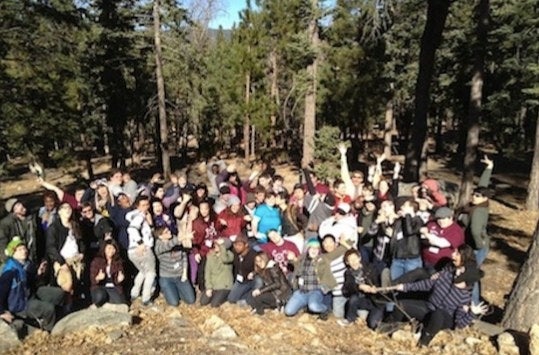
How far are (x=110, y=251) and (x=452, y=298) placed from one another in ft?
16.3

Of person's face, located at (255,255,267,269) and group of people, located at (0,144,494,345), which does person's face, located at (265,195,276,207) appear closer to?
group of people, located at (0,144,494,345)

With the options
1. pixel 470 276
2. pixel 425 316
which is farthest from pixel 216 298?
pixel 470 276

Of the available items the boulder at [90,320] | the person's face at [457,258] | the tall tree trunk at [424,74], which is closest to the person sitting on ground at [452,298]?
the person's face at [457,258]

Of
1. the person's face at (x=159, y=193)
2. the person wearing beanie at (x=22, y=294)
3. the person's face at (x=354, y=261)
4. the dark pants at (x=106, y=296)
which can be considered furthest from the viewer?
the person's face at (x=159, y=193)

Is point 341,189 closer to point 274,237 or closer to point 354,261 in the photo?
point 274,237

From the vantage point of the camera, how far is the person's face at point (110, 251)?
25.3 feet

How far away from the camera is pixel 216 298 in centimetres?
815

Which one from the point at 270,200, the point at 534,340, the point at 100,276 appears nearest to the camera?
the point at 534,340

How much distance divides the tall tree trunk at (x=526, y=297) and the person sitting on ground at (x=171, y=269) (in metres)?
4.79

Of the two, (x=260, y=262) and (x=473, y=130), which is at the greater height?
(x=473, y=130)

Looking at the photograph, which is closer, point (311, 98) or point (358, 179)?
point (358, 179)

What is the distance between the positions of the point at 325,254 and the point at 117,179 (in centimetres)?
443

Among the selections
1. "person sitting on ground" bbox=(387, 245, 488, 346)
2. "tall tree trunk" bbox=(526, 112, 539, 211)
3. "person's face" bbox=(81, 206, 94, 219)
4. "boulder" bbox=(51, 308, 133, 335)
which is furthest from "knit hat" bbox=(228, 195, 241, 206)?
"tall tree trunk" bbox=(526, 112, 539, 211)

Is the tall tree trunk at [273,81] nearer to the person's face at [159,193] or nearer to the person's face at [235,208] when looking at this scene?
the person's face at [159,193]
